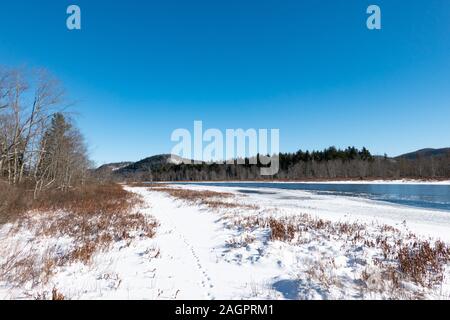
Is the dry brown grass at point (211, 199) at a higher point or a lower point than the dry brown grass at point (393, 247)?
lower

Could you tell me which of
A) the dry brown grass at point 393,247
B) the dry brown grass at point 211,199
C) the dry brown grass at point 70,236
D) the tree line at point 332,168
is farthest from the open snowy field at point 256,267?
the tree line at point 332,168

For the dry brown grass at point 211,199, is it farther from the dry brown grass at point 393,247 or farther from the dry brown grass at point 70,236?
the dry brown grass at point 70,236

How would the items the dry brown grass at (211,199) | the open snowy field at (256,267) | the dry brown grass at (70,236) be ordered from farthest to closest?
1. the dry brown grass at (211,199)
2. the dry brown grass at (70,236)
3. the open snowy field at (256,267)

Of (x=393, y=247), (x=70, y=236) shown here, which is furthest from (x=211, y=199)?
(x=393, y=247)

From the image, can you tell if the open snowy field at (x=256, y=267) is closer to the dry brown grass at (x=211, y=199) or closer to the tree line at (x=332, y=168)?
the dry brown grass at (x=211, y=199)

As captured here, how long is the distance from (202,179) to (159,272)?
130299 mm

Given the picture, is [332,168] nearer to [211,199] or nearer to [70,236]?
[211,199]

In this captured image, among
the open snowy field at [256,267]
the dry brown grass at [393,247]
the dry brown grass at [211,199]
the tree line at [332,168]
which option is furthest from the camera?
the tree line at [332,168]

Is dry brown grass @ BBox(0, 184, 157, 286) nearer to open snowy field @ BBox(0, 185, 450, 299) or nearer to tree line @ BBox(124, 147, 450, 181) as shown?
open snowy field @ BBox(0, 185, 450, 299)

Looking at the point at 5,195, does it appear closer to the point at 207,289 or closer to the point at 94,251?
the point at 94,251

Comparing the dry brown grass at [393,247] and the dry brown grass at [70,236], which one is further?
the dry brown grass at [70,236]

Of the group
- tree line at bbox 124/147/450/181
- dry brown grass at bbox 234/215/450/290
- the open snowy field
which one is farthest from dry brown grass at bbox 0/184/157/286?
tree line at bbox 124/147/450/181

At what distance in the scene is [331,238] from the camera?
8125mm
